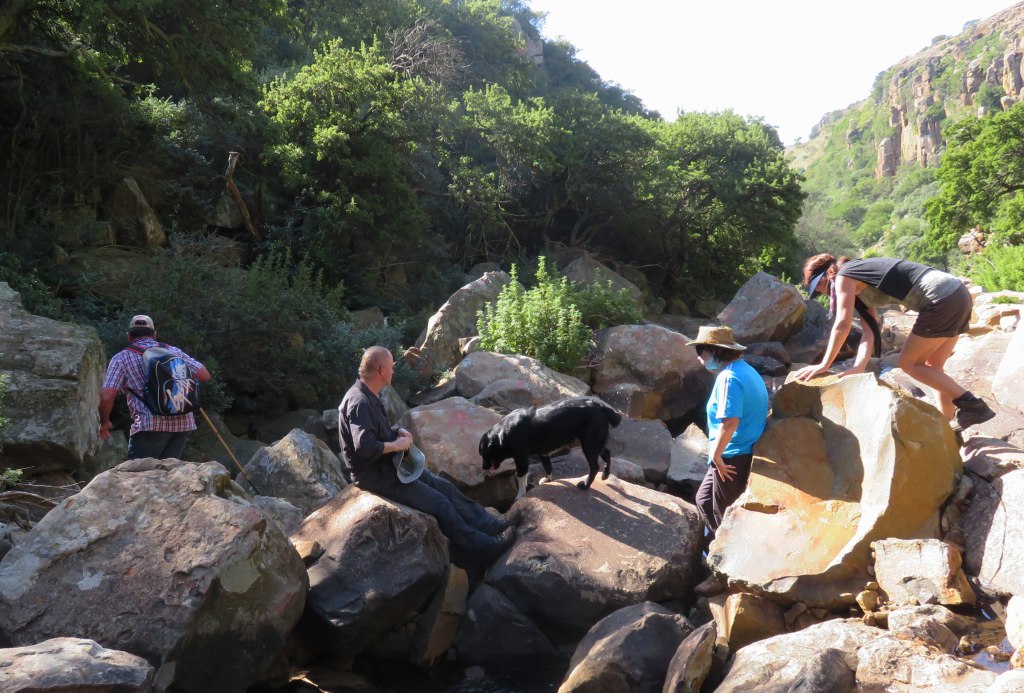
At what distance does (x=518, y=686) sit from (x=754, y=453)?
2.18m

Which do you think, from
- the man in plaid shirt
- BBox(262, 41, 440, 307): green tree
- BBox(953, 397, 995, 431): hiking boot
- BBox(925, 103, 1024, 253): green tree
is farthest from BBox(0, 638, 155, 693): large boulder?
BBox(925, 103, 1024, 253): green tree

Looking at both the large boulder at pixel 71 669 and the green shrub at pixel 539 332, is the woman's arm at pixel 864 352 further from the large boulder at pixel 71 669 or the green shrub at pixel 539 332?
the green shrub at pixel 539 332

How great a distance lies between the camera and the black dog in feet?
21.9

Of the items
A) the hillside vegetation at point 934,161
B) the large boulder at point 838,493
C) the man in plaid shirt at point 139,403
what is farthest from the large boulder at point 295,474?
the hillside vegetation at point 934,161

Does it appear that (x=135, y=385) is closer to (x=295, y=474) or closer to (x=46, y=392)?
(x=46, y=392)

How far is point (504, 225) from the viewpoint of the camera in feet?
63.0

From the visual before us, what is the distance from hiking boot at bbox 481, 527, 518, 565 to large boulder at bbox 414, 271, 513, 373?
19.4ft

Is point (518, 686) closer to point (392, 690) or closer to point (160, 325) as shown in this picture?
point (392, 690)

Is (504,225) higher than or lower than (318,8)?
lower

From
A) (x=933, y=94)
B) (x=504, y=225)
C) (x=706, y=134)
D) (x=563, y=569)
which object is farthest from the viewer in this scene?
(x=933, y=94)

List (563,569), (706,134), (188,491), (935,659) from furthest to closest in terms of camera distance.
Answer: (706,134) < (563,569) < (188,491) < (935,659)

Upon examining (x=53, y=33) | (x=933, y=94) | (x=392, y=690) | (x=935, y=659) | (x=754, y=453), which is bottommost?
(x=392, y=690)

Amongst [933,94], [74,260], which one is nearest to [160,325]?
[74,260]

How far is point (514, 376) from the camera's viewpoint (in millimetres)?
10039
